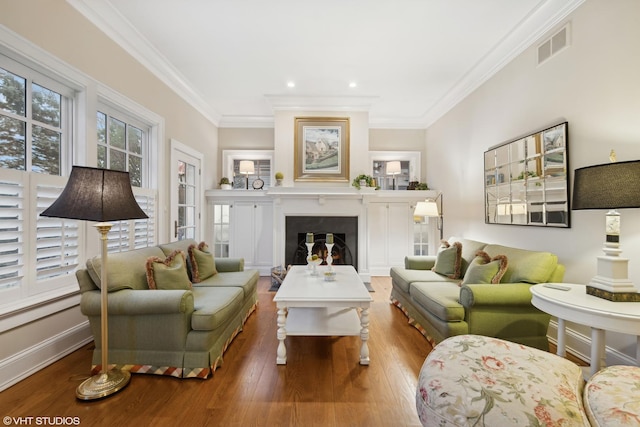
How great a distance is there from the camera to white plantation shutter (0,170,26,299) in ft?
5.81

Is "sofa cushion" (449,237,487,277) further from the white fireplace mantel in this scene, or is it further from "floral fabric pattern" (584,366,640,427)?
"floral fabric pattern" (584,366,640,427)

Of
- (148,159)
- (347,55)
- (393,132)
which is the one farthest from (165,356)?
(393,132)

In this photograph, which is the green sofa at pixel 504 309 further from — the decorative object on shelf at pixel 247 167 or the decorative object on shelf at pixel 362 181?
the decorative object on shelf at pixel 247 167

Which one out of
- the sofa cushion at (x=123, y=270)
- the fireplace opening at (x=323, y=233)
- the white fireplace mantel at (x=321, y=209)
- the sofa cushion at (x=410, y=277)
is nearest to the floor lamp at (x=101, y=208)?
the sofa cushion at (x=123, y=270)

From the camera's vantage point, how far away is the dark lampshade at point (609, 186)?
143 cm

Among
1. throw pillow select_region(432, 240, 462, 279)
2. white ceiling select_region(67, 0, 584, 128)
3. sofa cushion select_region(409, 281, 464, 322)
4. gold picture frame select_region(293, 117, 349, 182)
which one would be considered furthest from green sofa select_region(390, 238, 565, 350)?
gold picture frame select_region(293, 117, 349, 182)

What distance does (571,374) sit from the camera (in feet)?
3.95

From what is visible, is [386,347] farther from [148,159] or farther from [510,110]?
[148,159]

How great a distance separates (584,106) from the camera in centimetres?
212

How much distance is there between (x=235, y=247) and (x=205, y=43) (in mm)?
3212

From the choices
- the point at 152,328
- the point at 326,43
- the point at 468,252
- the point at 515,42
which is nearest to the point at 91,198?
the point at 152,328

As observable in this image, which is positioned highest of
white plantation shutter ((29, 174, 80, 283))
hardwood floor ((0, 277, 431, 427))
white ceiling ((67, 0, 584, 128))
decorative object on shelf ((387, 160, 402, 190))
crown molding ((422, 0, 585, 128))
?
white ceiling ((67, 0, 584, 128))

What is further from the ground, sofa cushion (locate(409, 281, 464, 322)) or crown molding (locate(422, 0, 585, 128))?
crown molding (locate(422, 0, 585, 128))

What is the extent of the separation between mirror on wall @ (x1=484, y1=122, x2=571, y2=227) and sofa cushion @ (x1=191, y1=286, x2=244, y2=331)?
2.86 meters
